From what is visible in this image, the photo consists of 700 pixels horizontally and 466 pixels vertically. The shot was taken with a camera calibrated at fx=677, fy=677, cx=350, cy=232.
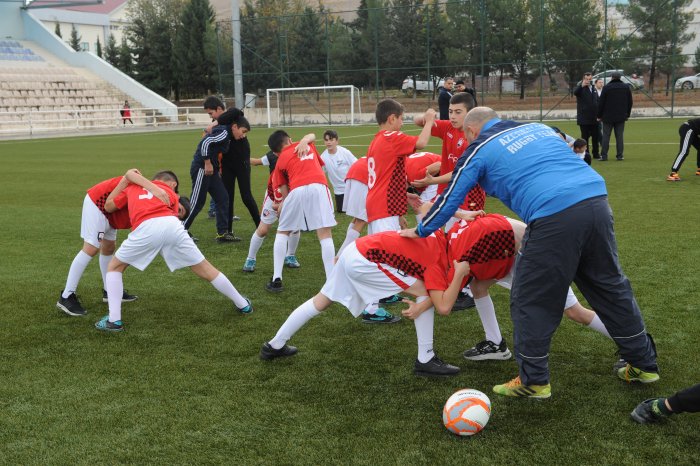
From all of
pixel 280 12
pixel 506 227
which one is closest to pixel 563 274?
pixel 506 227

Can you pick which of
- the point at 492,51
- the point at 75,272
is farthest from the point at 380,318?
the point at 492,51

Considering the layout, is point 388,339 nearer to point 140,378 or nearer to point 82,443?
point 140,378

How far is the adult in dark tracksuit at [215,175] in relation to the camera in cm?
909

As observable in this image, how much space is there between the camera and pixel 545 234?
A: 12.4 feet

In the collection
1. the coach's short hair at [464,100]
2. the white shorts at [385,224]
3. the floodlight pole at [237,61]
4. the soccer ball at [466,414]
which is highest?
the floodlight pole at [237,61]

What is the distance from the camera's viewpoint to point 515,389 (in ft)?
13.5

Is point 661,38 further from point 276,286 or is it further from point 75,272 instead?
point 75,272

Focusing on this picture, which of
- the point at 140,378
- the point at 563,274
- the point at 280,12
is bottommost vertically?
the point at 140,378

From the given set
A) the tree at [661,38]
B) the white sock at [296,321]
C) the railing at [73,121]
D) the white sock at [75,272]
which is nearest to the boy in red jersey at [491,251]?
the white sock at [296,321]

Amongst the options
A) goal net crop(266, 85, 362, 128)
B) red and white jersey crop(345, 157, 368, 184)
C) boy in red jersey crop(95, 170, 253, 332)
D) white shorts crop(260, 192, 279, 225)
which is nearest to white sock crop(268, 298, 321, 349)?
boy in red jersey crop(95, 170, 253, 332)

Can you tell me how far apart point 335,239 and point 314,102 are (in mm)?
28489

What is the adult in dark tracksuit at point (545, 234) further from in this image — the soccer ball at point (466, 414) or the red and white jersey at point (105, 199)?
the red and white jersey at point (105, 199)

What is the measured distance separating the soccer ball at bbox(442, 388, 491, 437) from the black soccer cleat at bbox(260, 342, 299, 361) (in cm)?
153

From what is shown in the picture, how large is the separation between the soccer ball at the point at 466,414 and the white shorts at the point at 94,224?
12.0ft
